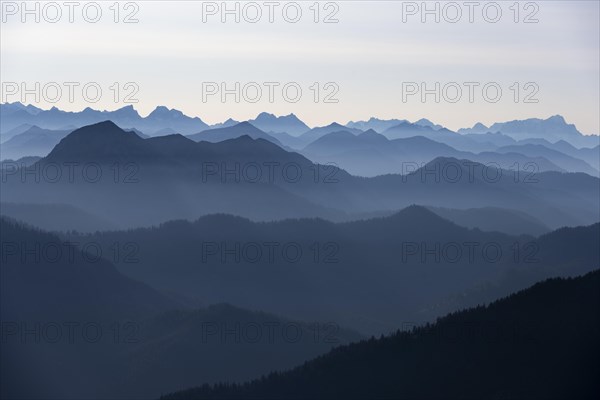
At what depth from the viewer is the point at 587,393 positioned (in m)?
197

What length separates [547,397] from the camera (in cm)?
19975

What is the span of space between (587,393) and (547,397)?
8.75 meters
